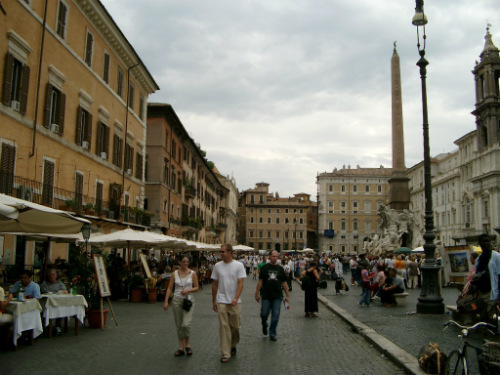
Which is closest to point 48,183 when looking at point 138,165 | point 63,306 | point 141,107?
point 63,306

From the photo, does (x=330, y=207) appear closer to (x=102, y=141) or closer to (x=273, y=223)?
(x=273, y=223)

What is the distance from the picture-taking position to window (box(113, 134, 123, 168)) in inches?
1028

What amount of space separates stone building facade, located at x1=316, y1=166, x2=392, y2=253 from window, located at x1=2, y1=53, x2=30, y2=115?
87679 mm

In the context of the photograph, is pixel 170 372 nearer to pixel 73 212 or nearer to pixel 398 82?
pixel 73 212

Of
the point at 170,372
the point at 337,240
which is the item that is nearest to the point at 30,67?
the point at 170,372

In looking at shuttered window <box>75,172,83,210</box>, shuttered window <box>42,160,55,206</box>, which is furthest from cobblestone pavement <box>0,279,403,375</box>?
shuttered window <box>75,172,83,210</box>

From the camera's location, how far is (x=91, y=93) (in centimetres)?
2277

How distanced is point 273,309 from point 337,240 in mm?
93187

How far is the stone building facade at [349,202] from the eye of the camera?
101562 millimetres

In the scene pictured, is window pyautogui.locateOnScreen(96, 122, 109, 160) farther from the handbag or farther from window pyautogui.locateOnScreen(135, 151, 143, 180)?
the handbag

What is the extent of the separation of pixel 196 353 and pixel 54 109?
1420 centimetres

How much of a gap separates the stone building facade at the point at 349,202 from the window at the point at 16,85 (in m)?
87.7

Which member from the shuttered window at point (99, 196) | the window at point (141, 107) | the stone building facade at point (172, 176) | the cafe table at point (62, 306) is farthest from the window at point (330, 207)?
the cafe table at point (62, 306)

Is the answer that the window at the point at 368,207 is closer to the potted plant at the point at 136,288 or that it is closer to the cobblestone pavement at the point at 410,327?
the cobblestone pavement at the point at 410,327
